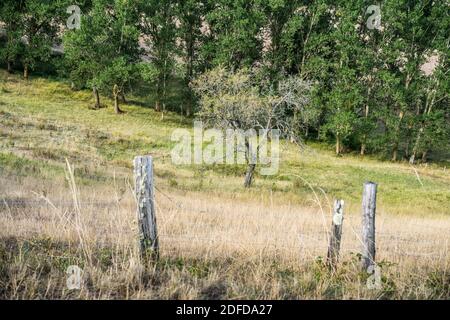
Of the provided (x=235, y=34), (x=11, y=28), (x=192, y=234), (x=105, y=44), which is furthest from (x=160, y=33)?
(x=192, y=234)

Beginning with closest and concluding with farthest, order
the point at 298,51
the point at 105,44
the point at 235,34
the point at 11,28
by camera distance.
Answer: the point at 105,44 → the point at 235,34 → the point at 298,51 → the point at 11,28

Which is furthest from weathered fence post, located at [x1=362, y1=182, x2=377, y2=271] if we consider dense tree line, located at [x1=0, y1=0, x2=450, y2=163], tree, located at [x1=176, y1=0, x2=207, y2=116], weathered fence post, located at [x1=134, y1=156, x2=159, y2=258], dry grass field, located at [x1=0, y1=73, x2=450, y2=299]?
tree, located at [x1=176, y1=0, x2=207, y2=116]

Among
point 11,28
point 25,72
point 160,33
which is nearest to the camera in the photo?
point 160,33

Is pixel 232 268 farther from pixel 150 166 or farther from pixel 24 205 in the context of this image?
pixel 24 205

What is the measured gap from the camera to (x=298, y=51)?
48.8 metres

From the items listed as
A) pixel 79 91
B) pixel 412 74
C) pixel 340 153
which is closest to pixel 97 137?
pixel 79 91

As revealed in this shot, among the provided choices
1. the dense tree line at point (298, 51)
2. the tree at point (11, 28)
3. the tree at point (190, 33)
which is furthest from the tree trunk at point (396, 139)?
the tree at point (11, 28)

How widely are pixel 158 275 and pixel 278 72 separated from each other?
4290 cm

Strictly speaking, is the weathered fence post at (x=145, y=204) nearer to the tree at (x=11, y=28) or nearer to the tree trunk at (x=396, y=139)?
the tree trunk at (x=396, y=139)

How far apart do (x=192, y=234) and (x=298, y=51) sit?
4296 centimetres

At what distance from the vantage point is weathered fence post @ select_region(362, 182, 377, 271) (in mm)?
6711

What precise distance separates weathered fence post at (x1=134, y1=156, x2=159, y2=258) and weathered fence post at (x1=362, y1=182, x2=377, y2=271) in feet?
10.3

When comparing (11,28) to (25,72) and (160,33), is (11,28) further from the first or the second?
(160,33)

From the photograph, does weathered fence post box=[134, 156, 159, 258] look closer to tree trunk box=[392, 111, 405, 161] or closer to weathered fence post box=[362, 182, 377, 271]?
weathered fence post box=[362, 182, 377, 271]
